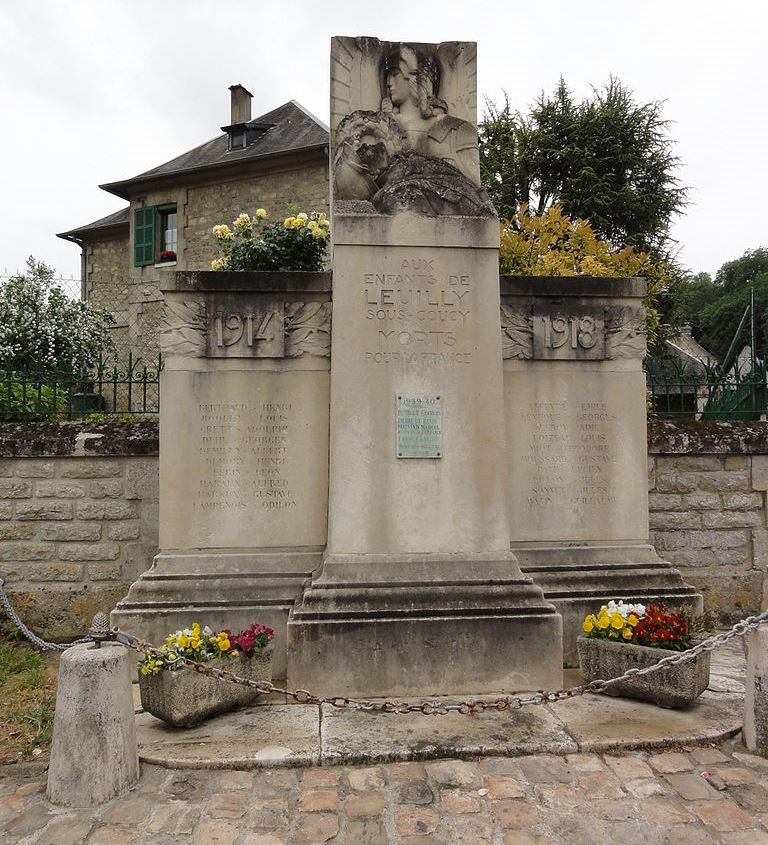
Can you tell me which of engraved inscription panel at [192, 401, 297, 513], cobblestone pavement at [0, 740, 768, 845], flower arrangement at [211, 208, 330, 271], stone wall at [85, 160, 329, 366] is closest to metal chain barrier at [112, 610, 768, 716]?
cobblestone pavement at [0, 740, 768, 845]

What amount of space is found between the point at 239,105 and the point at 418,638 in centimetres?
2300

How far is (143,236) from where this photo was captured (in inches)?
856

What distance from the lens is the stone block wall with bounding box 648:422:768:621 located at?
6.52 m

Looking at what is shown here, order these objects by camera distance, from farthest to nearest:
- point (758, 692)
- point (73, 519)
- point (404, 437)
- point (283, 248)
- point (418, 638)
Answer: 1. point (283, 248)
2. point (73, 519)
3. point (404, 437)
4. point (418, 638)
5. point (758, 692)

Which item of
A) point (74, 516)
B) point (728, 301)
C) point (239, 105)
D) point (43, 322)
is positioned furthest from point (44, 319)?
point (728, 301)

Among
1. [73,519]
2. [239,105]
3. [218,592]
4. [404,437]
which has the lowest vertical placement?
[218,592]

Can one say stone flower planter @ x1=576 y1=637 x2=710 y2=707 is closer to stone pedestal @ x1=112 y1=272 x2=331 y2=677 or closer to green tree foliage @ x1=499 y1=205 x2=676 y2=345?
stone pedestal @ x1=112 y1=272 x2=331 y2=677

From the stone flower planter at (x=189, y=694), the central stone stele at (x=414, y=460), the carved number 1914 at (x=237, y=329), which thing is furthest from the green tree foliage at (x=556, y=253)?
the stone flower planter at (x=189, y=694)

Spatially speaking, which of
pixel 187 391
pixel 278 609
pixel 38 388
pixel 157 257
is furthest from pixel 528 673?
pixel 157 257

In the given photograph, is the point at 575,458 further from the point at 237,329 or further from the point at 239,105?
the point at 239,105

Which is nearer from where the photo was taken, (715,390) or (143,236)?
(715,390)

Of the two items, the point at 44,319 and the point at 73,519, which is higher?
the point at 44,319

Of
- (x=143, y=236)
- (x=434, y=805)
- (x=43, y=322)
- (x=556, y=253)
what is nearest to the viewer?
(x=434, y=805)

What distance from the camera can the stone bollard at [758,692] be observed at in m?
3.46
